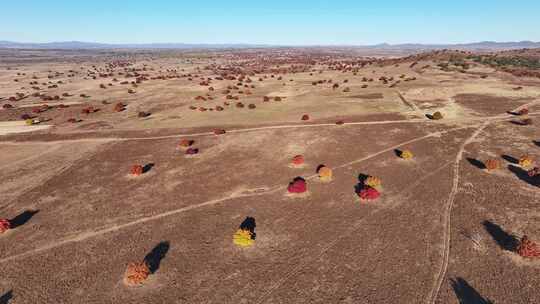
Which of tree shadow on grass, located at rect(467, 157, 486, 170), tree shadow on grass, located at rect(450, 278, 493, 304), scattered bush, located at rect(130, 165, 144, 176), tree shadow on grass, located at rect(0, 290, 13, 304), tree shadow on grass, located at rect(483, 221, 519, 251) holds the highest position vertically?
tree shadow on grass, located at rect(467, 157, 486, 170)

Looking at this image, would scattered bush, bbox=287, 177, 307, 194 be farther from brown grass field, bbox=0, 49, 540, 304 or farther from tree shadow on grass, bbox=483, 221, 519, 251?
tree shadow on grass, bbox=483, 221, 519, 251

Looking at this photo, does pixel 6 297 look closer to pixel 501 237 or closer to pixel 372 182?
pixel 372 182

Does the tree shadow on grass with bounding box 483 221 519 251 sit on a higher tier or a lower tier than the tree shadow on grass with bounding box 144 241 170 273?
higher

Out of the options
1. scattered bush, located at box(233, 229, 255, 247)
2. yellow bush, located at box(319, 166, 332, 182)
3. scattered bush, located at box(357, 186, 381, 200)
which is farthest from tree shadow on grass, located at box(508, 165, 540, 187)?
scattered bush, located at box(233, 229, 255, 247)

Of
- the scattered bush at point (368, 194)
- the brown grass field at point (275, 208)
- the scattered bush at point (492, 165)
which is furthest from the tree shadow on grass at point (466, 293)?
the scattered bush at point (492, 165)

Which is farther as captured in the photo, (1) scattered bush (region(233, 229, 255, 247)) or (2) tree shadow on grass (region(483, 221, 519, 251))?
(1) scattered bush (region(233, 229, 255, 247))

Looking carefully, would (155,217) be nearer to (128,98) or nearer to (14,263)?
(14,263)

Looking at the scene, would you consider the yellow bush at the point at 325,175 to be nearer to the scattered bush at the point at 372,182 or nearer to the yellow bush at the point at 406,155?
the scattered bush at the point at 372,182
